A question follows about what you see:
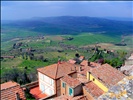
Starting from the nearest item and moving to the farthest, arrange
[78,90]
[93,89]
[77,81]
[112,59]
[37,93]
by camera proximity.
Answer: [93,89] → [78,90] → [77,81] → [37,93] → [112,59]

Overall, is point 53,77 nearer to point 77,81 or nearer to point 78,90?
point 77,81

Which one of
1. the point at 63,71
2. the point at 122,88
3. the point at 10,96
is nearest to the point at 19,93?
the point at 10,96

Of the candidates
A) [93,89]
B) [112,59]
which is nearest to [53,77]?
[93,89]

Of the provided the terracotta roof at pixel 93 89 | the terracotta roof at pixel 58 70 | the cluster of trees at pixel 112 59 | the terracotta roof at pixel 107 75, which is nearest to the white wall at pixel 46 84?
the terracotta roof at pixel 58 70

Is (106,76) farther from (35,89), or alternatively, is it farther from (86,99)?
(35,89)

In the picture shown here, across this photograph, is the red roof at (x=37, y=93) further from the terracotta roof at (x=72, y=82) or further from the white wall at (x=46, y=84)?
the terracotta roof at (x=72, y=82)

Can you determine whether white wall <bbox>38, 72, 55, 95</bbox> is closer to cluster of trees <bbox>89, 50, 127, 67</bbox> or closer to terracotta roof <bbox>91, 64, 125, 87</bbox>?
terracotta roof <bbox>91, 64, 125, 87</bbox>
